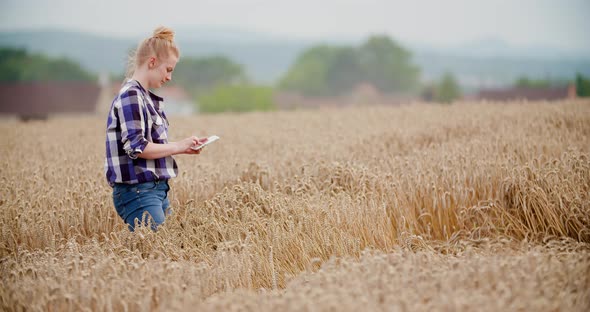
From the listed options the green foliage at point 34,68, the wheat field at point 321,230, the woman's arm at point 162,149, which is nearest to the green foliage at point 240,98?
the green foliage at point 34,68

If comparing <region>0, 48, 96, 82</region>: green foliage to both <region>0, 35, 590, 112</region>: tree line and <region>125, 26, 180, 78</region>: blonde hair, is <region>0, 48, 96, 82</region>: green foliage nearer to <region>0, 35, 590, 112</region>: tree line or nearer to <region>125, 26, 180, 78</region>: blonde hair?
<region>0, 35, 590, 112</region>: tree line

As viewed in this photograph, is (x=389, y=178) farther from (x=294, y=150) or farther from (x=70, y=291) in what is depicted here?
(x=70, y=291)

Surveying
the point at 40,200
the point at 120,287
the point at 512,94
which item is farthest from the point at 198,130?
the point at 512,94

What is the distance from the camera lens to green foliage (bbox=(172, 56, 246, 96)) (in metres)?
113

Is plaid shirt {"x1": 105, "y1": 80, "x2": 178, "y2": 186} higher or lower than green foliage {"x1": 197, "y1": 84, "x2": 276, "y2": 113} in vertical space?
higher

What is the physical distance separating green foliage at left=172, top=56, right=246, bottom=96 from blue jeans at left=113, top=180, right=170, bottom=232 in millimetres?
107616

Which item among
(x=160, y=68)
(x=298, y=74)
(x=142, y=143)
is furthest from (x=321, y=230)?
(x=298, y=74)

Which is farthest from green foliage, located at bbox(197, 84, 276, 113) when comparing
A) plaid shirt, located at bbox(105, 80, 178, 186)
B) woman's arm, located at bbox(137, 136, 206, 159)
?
woman's arm, located at bbox(137, 136, 206, 159)

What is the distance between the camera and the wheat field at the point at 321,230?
3.48 metres

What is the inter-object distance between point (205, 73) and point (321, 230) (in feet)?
363

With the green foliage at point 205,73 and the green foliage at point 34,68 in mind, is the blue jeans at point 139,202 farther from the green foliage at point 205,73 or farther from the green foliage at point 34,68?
the green foliage at point 205,73

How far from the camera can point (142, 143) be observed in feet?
16.0

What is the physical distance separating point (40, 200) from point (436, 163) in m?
4.47

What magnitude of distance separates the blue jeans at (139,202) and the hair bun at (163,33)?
4.10ft
